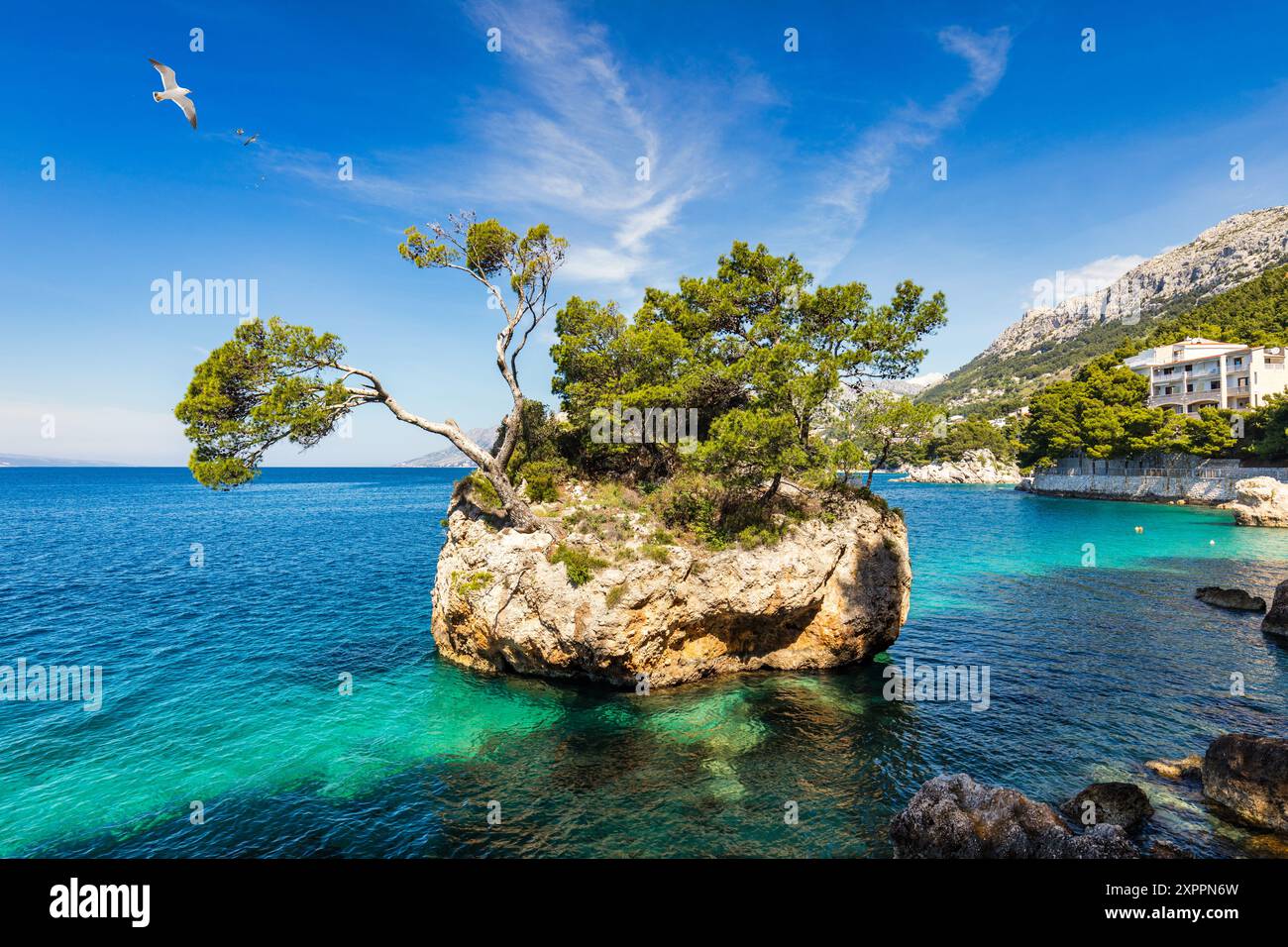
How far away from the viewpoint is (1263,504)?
211ft

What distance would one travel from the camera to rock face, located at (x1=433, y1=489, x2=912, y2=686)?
2283 cm

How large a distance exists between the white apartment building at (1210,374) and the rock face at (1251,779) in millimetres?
100654

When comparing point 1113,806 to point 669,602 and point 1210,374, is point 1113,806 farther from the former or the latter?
point 1210,374

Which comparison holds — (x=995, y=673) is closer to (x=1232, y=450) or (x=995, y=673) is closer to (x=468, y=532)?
(x=468, y=532)

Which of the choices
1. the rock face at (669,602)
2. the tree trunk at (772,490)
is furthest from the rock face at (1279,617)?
the tree trunk at (772,490)

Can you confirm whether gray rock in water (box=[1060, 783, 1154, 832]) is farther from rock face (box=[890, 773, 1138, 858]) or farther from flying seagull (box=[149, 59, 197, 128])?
flying seagull (box=[149, 59, 197, 128])

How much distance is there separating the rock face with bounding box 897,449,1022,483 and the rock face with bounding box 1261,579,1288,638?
458 feet

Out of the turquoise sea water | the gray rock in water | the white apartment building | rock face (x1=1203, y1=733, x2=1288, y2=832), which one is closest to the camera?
rock face (x1=1203, y1=733, x2=1288, y2=832)

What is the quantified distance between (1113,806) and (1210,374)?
11191 centimetres

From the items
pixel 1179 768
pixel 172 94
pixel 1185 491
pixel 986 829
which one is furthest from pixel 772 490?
pixel 1185 491

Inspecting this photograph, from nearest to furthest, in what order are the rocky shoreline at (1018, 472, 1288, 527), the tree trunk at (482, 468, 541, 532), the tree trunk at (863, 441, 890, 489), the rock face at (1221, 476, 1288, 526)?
the tree trunk at (482, 468, 541, 532), the tree trunk at (863, 441, 890, 489), the rock face at (1221, 476, 1288, 526), the rocky shoreline at (1018, 472, 1288, 527)

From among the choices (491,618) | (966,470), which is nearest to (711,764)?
(491,618)

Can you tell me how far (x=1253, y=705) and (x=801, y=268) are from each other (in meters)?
26.6

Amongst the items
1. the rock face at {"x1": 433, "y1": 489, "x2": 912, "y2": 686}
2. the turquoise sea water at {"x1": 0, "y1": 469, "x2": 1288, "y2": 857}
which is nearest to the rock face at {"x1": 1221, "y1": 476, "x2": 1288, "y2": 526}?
the turquoise sea water at {"x1": 0, "y1": 469, "x2": 1288, "y2": 857}
